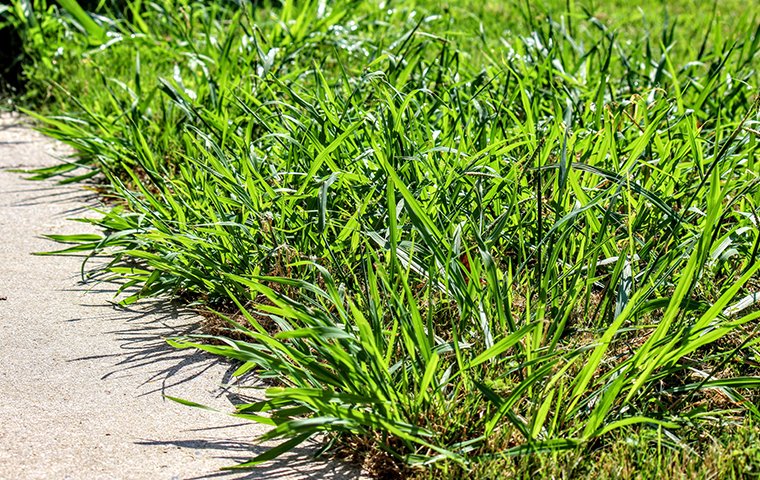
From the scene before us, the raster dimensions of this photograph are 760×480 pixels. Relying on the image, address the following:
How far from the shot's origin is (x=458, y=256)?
8.66 ft

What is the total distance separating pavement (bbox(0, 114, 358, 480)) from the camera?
7.47 ft

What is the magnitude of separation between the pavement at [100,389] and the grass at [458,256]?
90 mm

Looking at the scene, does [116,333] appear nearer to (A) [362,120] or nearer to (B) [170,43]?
(A) [362,120]

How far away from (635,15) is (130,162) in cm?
395

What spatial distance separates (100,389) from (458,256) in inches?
39.8

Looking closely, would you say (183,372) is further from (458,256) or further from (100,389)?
(458,256)

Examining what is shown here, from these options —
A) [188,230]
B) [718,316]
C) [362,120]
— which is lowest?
[188,230]

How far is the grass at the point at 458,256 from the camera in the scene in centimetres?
229

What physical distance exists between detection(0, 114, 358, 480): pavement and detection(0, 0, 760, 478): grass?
9 centimetres

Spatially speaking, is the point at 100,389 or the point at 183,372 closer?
the point at 100,389

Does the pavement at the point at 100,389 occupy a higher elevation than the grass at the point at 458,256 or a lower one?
lower

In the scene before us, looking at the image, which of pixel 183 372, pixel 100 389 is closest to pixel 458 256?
pixel 183 372

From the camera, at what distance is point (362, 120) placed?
306 cm

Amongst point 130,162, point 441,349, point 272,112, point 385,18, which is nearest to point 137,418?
point 441,349
